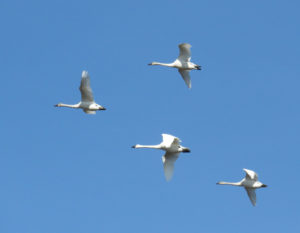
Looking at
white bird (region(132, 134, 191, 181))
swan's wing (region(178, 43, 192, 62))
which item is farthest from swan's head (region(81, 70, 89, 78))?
swan's wing (region(178, 43, 192, 62))

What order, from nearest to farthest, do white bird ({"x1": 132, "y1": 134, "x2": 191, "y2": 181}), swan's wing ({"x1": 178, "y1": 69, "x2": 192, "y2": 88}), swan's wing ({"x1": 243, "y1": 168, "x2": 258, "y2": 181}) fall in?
white bird ({"x1": 132, "y1": 134, "x2": 191, "y2": 181}) < swan's wing ({"x1": 243, "y1": 168, "x2": 258, "y2": 181}) < swan's wing ({"x1": 178, "y1": 69, "x2": 192, "y2": 88})

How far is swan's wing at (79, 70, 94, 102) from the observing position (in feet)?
234

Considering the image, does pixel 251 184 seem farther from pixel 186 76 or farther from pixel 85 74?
pixel 85 74

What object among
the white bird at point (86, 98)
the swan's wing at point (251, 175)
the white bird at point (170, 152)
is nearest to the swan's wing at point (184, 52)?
the white bird at point (86, 98)

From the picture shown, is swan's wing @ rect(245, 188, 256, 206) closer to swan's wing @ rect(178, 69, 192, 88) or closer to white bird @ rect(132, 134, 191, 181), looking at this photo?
white bird @ rect(132, 134, 191, 181)

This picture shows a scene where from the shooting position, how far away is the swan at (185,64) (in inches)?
3007

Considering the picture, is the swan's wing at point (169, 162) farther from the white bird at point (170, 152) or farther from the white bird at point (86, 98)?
the white bird at point (86, 98)

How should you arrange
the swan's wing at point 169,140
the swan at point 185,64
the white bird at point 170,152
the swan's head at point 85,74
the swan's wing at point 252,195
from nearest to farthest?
1. the swan's wing at point 169,140
2. the white bird at point 170,152
3. the swan's head at point 85,74
4. the swan's wing at point 252,195
5. the swan at point 185,64

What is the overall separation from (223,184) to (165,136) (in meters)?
10.4

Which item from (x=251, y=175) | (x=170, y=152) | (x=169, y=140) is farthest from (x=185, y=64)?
(x=170, y=152)

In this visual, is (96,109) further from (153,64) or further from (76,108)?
(153,64)

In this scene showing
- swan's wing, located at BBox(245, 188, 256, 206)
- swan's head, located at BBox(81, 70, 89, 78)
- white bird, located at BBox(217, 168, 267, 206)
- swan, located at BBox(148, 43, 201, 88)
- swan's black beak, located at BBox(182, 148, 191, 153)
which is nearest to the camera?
swan's black beak, located at BBox(182, 148, 191, 153)

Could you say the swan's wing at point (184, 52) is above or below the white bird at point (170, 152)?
above

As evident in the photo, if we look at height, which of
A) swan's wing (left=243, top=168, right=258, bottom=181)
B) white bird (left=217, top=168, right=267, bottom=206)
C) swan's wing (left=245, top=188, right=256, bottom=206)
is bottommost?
swan's wing (left=245, top=188, right=256, bottom=206)
